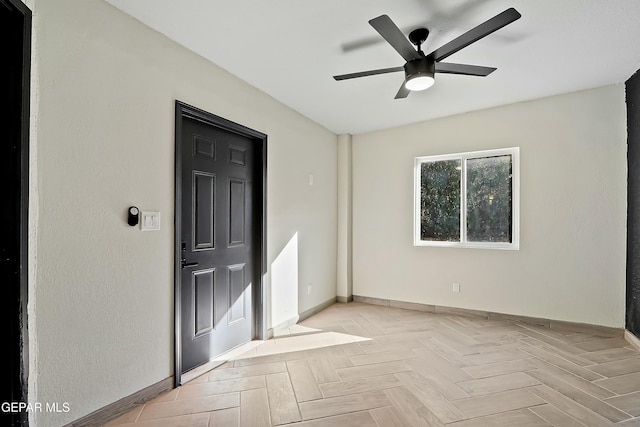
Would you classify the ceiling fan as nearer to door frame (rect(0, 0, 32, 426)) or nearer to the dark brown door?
the dark brown door

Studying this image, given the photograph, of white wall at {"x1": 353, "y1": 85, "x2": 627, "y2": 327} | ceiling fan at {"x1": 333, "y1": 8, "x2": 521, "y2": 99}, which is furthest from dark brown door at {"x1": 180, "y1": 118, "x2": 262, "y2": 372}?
white wall at {"x1": 353, "y1": 85, "x2": 627, "y2": 327}

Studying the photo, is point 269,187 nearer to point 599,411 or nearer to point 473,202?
point 473,202

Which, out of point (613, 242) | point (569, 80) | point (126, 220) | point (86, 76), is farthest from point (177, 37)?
point (613, 242)

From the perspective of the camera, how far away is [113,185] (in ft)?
6.16

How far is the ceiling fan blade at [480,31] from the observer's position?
62.7 inches

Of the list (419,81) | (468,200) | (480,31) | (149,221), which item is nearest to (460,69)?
(419,81)

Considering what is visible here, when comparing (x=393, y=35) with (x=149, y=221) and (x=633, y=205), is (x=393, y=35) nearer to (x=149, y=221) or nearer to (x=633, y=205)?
(x=149, y=221)

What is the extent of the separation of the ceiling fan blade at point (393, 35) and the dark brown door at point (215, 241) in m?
1.63

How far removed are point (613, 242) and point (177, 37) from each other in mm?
4527

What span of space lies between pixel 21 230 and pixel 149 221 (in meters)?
0.71

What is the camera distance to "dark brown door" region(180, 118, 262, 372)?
2.43m

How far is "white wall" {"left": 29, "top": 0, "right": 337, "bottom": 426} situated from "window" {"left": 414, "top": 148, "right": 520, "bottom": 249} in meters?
3.02

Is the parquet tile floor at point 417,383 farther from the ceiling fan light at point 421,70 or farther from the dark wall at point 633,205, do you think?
the ceiling fan light at point 421,70

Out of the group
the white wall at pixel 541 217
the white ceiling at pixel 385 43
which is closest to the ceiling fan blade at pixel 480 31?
the white ceiling at pixel 385 43
